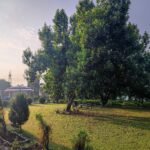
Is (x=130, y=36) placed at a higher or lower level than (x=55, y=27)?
lower

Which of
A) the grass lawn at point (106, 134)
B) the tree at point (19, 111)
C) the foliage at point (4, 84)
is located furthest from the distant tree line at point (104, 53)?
the foliage at point (4, 84)

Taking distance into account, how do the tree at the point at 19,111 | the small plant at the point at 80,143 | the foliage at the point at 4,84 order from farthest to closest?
the foliage at the point at 4,84
the tree at the point at 19,111
the small plant at the point at 80,143

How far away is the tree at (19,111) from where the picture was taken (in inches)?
877

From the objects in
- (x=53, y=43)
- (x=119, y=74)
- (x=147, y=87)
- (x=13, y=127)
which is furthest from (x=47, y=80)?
(x=147, y=87)

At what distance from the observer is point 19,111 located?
22.4 m

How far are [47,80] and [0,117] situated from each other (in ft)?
50.1

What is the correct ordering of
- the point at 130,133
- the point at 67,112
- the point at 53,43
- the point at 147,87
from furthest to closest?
the point at 147,87
the point at 53,43
the point at 67,112
the point at 130,133

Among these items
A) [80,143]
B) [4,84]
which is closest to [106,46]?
[80,143]

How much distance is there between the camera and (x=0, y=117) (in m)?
21.7

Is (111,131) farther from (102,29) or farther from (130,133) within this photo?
(102,29)

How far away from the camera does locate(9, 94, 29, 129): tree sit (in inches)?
877

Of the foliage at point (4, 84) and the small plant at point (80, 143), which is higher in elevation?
the foliage at point (4, 84)

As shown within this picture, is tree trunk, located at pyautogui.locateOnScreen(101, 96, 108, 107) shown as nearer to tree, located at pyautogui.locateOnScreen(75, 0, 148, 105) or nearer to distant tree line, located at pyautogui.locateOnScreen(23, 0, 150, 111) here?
distant tree line, located at pyautogui.locateOnScreen(23, 0, 150, 111)

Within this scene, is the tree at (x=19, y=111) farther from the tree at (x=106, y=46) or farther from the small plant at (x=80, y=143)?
the small plant at (x=80, y=143)
